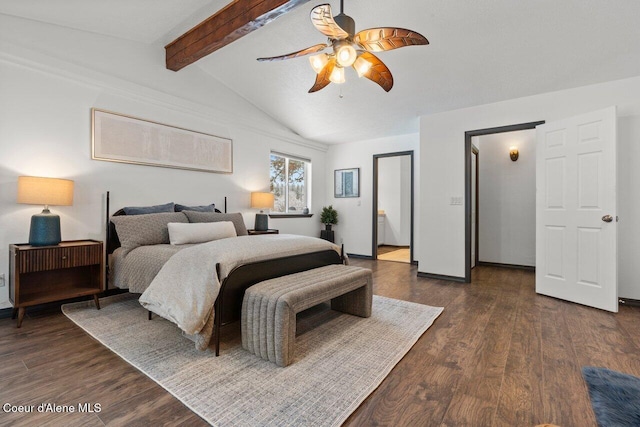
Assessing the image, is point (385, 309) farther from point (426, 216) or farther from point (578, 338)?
point (426, 216)

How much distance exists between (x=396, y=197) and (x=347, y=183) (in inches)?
72.9

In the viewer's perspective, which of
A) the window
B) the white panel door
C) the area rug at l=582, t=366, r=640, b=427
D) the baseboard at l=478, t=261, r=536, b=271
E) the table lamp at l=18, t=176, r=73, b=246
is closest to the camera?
the area rug at l=582, t=366, r=640, b=427

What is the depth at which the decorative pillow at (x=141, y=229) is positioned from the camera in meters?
2.99

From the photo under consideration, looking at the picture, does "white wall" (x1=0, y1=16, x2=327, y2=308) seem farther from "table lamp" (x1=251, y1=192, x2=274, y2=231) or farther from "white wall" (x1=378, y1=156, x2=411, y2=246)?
"white wall" (x1=378, y1=156, x2=411, y2=246)

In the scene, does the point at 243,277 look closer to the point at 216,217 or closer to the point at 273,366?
the point at 273,366

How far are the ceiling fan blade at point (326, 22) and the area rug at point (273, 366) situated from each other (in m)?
2.25

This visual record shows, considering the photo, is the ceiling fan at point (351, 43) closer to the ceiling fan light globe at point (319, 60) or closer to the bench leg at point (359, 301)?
the ceiling fan light globe at point (319, 60)

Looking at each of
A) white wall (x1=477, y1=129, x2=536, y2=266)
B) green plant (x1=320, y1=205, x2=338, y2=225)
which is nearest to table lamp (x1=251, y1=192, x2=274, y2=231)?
green plant (x1=320, y1=205, x2=338, y2=225)

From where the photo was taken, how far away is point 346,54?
2291 mm

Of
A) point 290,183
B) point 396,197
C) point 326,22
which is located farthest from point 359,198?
point 326,22

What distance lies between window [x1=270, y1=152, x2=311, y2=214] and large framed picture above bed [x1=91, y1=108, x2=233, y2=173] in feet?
3.75

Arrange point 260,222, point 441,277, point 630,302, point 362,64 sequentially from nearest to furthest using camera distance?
point 362,64, point 630,302, point 441,277, point 260,222

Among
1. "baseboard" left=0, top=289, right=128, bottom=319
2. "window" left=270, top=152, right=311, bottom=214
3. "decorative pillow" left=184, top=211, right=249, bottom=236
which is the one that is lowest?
"baseboard" left=0, top=289, right=128, bottom=319

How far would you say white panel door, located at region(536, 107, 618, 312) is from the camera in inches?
117
